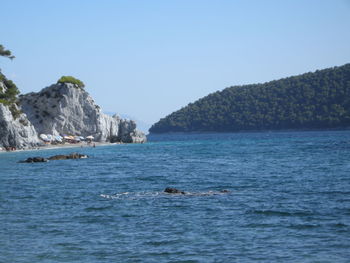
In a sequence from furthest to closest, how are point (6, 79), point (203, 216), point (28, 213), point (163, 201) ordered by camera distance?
point (6, 79)
point (163, 201)
point (28, 213)
point (203, 216)

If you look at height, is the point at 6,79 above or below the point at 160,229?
above

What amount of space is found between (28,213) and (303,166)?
3479cm

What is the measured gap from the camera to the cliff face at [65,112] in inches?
4924

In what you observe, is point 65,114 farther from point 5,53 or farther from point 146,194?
point 146,194

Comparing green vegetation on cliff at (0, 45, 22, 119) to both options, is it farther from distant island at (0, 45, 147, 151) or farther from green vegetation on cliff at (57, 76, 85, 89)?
green vegetation on cliff at (57, 76, 85, 89)

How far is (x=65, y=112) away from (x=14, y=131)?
3282cm

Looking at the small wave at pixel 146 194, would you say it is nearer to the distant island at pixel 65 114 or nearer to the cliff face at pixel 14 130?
the cliff face at pixel 14 130

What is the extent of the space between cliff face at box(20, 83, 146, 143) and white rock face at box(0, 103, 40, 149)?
Result: 1908 cm

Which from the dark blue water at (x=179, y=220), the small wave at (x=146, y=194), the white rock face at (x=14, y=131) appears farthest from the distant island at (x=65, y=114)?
the small wave at (x=146, y=194)

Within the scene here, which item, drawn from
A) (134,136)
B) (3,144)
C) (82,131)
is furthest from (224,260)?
(134,136)

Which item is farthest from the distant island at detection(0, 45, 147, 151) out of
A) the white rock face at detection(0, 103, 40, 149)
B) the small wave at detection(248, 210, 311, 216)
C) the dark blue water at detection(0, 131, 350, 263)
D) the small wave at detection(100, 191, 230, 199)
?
the small wave at detection(248, 210, 311, 216)

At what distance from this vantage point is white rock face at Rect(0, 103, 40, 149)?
93.2 m

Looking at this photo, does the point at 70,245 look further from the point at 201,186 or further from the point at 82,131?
the point at 82,131

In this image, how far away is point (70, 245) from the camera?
2052 cm
